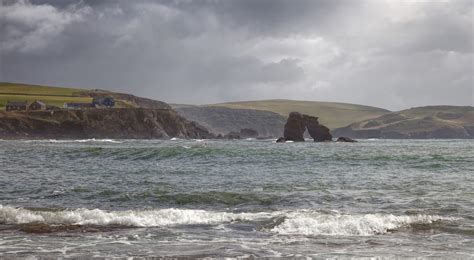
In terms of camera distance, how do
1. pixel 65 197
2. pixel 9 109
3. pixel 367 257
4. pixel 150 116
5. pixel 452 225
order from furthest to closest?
1. pixel 150 116
2. pixel 9 109
3. pixel 65 197
4. pixel 452 225
5. pixel 367 257

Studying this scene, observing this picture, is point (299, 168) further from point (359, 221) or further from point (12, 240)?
point (12, 240)

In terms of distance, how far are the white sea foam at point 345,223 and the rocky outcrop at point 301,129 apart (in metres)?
116

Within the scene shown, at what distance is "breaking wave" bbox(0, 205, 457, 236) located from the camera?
1705cm

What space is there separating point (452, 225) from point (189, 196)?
11.6m

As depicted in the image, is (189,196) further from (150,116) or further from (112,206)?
(150,116)

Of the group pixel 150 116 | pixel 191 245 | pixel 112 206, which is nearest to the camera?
pixel 191 245

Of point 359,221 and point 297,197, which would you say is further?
point 297,197

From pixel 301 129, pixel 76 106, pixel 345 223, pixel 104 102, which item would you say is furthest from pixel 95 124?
pixel 345 223

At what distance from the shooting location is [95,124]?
15462 centimetres

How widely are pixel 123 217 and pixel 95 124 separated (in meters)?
142

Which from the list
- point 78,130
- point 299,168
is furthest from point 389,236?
point 78,130

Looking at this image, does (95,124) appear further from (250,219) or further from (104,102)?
(250,219)

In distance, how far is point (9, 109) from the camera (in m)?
158

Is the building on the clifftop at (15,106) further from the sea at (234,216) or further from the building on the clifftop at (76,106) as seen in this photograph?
the sea at (234,216)
